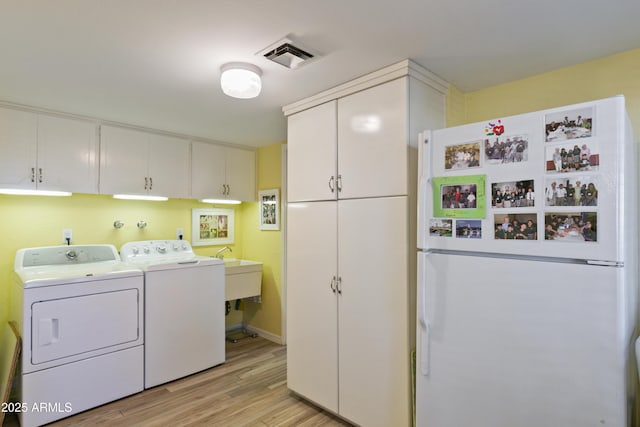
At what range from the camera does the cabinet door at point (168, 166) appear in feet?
11.1

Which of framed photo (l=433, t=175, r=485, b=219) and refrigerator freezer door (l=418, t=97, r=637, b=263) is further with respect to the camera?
framed photo (l=433, t=175, r=485, b=219)

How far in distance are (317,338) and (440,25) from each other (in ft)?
6.84

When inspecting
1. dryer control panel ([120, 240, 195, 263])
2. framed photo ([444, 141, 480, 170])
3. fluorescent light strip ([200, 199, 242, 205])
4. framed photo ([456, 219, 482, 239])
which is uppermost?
framed photo ([444, 141, 480, 170])

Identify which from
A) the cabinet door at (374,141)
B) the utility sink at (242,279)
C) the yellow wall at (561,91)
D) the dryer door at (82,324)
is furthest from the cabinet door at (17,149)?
the yellow wall at (561,91)

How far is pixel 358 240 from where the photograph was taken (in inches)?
86.4

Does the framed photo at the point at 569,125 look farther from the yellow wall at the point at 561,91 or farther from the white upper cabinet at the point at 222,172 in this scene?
the white upper cabinet at the point at 222,172

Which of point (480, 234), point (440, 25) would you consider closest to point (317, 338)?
point (480, 234)

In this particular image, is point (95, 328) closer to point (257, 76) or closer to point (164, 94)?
point (164, 94)

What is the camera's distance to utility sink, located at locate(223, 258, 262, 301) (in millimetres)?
3709

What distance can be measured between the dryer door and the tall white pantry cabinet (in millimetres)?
1325

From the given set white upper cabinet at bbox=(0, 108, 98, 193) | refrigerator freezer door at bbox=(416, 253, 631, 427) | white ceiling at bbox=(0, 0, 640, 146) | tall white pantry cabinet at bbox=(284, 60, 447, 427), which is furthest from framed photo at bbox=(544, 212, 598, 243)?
white upper cabinet at bbox=(0, 108, 98, 193)

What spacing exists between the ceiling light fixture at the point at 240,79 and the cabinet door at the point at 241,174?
6.71 feet

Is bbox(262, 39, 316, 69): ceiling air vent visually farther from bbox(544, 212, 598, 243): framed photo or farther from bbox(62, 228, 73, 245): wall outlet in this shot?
bbox(62, 228, 73, 245): wall outlet

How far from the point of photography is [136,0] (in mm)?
1408
